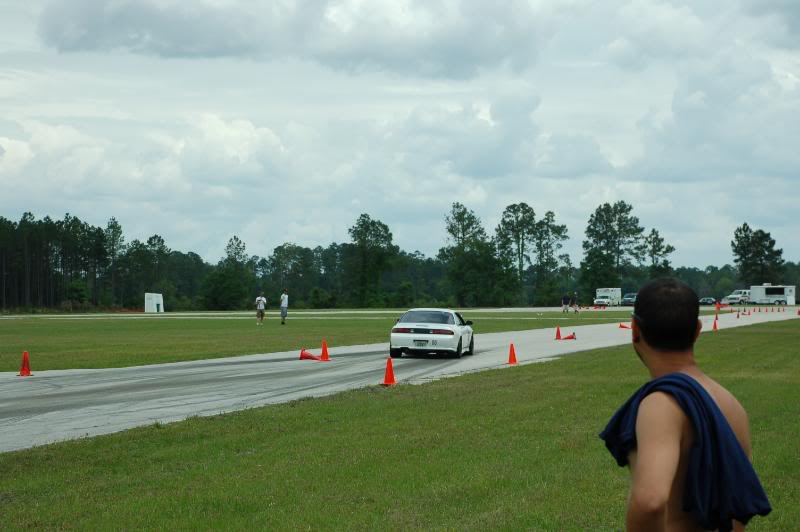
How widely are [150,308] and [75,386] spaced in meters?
101

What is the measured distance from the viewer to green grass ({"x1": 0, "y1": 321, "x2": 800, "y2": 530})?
8.22 meters

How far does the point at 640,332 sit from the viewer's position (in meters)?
3.46

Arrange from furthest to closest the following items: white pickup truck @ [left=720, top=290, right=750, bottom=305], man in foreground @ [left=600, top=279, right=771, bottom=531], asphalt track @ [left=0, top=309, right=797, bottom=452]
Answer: white pickup truck @ [left=720, top=290, right=750, bottom=305] < asphalt track @ [left=0, top=309, right=797, bottom=452] < man in foreground @ [left=600, top=279, right=771, bottom=531]

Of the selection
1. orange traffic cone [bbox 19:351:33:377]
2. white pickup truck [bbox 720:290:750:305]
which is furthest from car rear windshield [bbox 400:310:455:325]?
white pickup truck [bbox 720:290:750:305]

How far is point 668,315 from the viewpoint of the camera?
3.36 meters

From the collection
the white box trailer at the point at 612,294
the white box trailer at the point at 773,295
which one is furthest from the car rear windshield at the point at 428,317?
the white box trailer at the point at 773,295

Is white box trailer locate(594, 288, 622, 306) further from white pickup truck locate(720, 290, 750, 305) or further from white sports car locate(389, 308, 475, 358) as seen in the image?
white sports car locate(389, 308, 475, 358)

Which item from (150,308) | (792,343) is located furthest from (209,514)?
(150,308)

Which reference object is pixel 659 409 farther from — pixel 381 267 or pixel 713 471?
Answer: pixel 381 267

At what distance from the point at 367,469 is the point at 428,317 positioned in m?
19.8

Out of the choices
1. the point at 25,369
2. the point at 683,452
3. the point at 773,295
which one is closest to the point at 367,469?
the point at 683,452

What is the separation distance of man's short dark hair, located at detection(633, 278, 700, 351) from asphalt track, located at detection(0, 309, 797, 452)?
10525 mm

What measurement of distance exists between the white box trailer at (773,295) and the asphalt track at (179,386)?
118 meters

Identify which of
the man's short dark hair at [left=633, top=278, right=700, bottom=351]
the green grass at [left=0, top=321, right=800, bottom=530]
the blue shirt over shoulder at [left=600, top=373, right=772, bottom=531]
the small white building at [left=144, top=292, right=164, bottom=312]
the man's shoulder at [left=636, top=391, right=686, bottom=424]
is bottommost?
the green grass at [left=0, top=321, right=800, bottom=530]
